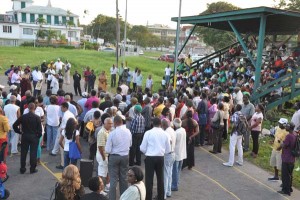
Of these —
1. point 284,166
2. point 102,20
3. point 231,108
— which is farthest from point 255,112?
point 102,20

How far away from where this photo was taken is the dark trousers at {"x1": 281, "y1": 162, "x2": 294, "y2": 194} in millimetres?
8594

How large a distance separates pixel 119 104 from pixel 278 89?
8285mm

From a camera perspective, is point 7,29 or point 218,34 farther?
point 7,29

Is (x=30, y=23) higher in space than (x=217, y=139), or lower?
higher

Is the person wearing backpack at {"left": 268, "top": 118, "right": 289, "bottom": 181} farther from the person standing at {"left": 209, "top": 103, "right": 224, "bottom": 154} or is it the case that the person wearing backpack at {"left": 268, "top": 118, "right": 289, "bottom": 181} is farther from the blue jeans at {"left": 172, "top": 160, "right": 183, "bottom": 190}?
the blue jeans at {"left": 172, "top": 160, "right": 183, "bottom": 190}

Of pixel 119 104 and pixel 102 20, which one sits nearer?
pixel 119 104

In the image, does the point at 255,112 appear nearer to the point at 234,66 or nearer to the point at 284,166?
the point at 284,166

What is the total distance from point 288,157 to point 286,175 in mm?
519

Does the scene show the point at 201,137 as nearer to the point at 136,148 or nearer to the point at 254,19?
the point at 136,148

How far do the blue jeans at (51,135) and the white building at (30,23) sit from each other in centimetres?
Answer: 6534

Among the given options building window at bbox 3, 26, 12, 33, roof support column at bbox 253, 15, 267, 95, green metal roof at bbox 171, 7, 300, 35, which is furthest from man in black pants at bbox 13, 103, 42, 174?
building window at bbox 3, 26, 12, 33

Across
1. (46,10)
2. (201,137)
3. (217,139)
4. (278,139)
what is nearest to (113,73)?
(201,137)

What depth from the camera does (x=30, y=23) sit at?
76.2 meters

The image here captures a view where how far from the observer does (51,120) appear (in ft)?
32.8
